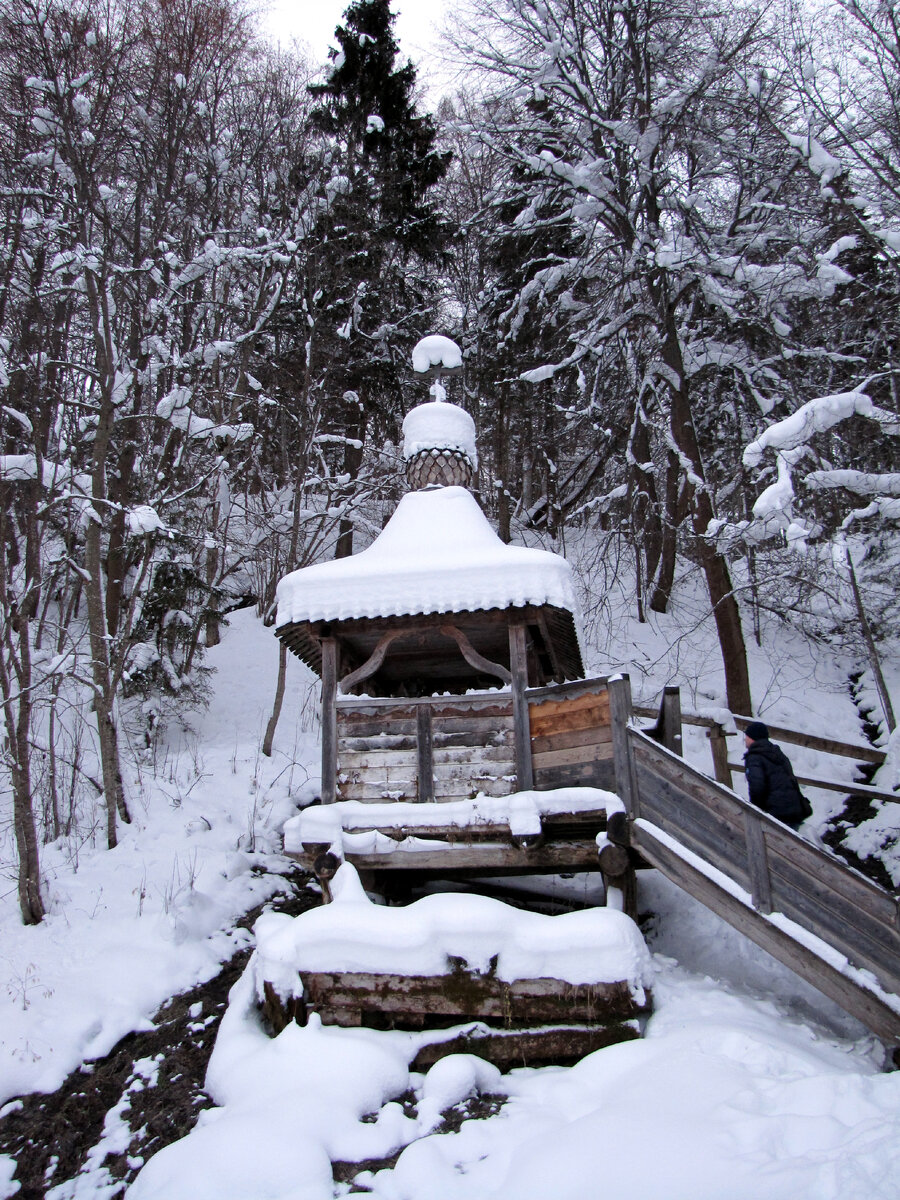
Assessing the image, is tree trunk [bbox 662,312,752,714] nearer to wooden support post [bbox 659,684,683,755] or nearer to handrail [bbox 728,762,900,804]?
handrail [bbox 728,762,900,804]

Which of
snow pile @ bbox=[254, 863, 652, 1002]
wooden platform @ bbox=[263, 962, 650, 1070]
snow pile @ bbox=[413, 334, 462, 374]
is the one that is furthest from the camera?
snow pile @ bbox=[413, 334, 462, 374]

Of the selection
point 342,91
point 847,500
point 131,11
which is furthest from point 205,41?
point 847,500

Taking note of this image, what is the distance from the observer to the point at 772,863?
5.59m

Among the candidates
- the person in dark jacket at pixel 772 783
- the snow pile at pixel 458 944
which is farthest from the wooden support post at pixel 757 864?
the person in dark jacket at pixel 772 783

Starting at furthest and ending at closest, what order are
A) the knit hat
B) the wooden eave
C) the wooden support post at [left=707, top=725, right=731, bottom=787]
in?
the wooden support post at [left=707, top=725, right=731, bottom=787]
the knit hat
the wooden eave

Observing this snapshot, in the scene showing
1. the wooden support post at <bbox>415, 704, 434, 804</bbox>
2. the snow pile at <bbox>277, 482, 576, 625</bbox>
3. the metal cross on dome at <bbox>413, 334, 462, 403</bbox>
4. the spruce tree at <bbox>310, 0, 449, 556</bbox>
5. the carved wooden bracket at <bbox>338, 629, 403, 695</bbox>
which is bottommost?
the wooden support post at <bbox>415, 704, 434, 804</bbox>

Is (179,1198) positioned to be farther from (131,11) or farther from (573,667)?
(131,11)

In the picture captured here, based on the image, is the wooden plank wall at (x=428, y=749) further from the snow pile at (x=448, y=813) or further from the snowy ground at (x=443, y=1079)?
the snowy ground at (x=443, y=1079)

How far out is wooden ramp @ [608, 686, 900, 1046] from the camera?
5.06m

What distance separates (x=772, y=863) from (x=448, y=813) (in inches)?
100

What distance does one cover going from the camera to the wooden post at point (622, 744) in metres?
6.45

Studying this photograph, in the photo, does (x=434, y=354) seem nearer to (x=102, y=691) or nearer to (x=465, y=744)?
(x=465, y=744)

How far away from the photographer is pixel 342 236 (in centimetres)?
1554

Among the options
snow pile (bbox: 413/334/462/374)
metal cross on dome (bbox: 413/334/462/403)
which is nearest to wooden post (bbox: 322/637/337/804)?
metal cross on dome (bbox: 413/334/462/403)
